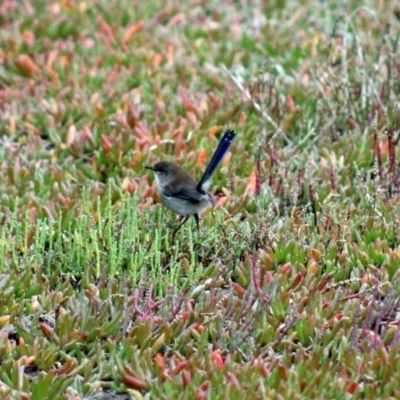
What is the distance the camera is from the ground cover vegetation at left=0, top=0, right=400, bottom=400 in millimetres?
5137

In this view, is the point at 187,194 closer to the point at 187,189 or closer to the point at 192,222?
the point at 187,189

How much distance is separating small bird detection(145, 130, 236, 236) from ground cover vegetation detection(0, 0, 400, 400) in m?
0.14

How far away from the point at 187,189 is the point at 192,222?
0.29 m

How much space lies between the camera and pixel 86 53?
1048 cm

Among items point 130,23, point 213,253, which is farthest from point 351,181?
point 130,23

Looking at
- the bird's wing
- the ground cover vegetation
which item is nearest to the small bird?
the bird's wing

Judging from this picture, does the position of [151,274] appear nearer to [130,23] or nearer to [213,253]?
[213,253]

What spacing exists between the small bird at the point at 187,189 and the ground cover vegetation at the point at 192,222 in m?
0.14

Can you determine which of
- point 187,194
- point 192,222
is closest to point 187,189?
point 187,194

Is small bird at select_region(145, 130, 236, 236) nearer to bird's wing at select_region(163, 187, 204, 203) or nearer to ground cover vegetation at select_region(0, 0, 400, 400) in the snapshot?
bird's wing at select_region(163, 187, 204, 203)

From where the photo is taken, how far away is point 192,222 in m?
6.90

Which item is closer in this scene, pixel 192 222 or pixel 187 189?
pixel 187 189

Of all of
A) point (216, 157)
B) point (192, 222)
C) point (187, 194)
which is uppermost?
point (216, 157)

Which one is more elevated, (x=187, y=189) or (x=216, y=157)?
(x=216, y=157)
